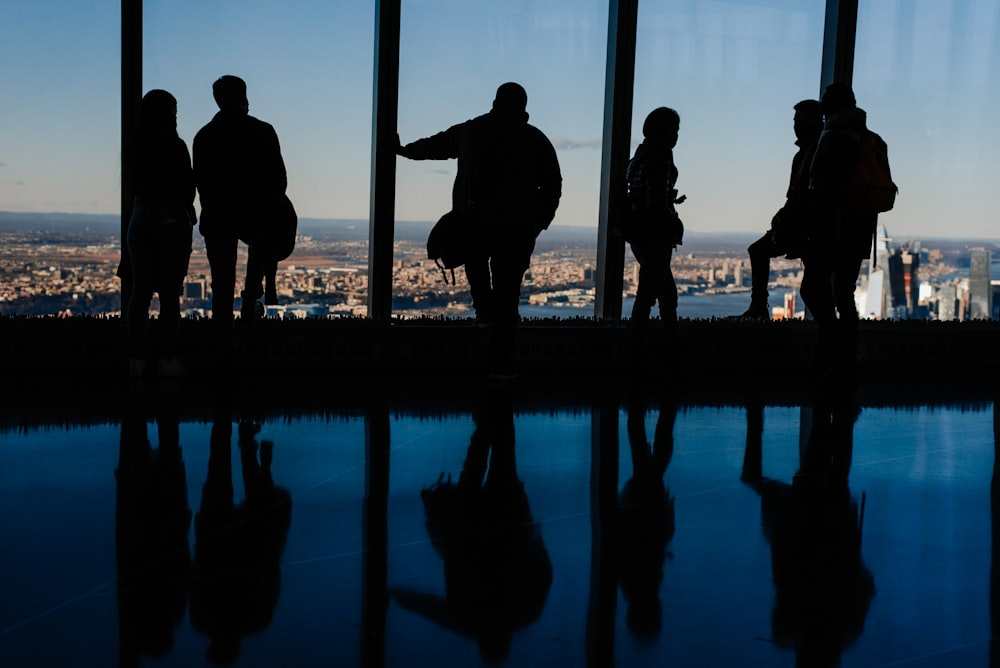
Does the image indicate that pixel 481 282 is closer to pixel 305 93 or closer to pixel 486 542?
pixel 305 93

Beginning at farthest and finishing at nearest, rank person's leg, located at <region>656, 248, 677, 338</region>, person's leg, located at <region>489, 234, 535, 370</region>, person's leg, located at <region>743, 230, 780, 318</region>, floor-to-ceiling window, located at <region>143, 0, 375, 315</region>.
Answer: person's leg, located at <region>743, 230, 780, 318</region> < person's leg, located at <region>656, 248, 677, 338</region> < floor-to-ceiling window, located at <region>143, 0, 375, 315</region> < person's leg, located at <region>489, 234, 535, 370</region>

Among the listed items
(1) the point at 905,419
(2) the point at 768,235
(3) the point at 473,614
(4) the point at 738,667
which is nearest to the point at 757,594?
(4) the point at 738,667

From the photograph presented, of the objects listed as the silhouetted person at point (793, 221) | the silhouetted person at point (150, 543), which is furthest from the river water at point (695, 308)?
the silhouetted person at point (150, 543)

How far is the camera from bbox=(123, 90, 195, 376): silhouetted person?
4.70 meters

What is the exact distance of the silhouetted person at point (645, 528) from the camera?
202cm

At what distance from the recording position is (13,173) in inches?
213

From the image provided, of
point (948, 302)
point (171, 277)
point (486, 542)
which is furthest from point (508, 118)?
point (948, 302)

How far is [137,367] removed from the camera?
5004 mm

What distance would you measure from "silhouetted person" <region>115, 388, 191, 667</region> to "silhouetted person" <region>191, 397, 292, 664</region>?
44mm

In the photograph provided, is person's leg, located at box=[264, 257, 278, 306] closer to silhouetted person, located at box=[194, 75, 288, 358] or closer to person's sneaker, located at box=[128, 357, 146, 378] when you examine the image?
silhouetted person, located at box=[194, 75, 288, 358]

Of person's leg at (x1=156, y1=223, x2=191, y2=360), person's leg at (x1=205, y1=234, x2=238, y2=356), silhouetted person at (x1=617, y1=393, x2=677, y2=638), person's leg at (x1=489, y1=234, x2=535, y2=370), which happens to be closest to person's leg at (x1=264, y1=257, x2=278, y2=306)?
person's leg at (x1=205, y1=234, x2=238, y2=356)

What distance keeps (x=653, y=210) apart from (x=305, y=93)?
2.08 m

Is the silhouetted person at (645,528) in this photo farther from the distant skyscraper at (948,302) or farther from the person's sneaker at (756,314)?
the distant skyscraper at (948,302)

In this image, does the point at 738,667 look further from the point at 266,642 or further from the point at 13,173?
the point at 13,173
